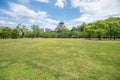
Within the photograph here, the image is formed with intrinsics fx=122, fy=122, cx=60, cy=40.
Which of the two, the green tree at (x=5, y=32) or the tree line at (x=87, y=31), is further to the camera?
the green tree at (x=5, y=32)

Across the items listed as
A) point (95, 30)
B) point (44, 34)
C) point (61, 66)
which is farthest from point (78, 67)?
point (44, 34)

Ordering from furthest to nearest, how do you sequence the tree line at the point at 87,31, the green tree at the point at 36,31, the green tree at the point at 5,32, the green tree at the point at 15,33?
the green tree at the point at 36,31 < the green tree at the point at 5,32 < the green tree at the point at 15,33 < the tree line at the point at 87,31

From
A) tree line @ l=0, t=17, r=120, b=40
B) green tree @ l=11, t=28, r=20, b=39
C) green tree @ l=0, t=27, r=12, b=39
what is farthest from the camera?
green tree @ l=0, t=27, r=12, b=39

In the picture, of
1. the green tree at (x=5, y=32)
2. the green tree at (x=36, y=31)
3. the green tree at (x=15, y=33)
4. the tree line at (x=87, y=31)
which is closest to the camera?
the tree line at (x=87, y=31)

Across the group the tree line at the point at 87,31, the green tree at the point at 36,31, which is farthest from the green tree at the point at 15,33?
the green tree at the point at 36,31

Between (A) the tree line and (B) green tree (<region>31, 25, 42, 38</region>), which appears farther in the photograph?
(B) green tree (<region>31, 25, 42, 38</region>)

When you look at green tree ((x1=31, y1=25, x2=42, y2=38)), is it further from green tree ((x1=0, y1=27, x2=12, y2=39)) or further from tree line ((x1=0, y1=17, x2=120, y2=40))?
green tree ((x1=0, y1=27, x2=12, y2=39))

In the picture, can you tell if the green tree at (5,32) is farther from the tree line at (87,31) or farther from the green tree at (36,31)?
the green tree at (36,31)

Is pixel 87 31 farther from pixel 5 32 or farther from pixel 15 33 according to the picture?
pixel 5 32

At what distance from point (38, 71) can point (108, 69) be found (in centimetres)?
514

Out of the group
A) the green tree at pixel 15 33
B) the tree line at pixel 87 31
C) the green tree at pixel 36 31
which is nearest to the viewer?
the tree line at pixel 87 31

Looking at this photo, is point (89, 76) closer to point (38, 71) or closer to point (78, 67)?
point (78, 67)

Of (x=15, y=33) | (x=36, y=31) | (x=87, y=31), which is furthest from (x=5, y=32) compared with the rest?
(x=87, y=31)

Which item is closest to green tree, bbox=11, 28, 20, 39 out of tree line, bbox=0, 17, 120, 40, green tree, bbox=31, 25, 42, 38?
tree line, bbox=0, 17, 120, 40
